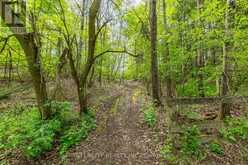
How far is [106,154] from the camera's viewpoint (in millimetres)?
7035

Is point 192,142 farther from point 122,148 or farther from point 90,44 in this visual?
point 90,44

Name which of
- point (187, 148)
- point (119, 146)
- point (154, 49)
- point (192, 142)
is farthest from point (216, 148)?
point (154, 49)

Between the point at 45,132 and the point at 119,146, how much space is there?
271cm

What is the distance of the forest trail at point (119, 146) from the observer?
22.0 feet

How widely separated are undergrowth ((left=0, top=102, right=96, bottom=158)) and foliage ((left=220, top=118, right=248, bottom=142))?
194 inches

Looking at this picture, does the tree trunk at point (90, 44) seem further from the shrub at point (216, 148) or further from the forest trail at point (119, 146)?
the shrub at point (216, 148)

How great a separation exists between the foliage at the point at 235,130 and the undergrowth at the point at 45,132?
4.93 m

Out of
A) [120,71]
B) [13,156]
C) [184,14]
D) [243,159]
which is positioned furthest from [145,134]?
[120,71]

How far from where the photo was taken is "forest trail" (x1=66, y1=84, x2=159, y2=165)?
22.0 feet

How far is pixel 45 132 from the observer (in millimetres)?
8156

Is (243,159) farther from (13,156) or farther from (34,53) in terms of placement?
(34,53)

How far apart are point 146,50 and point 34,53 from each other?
21.8 feet

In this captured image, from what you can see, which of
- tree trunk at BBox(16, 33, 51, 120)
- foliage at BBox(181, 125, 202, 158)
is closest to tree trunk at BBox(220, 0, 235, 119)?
foliage at BBox(181, 125, 202, 158)

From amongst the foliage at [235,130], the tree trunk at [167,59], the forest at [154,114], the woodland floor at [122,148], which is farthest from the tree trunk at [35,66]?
the foliage at [235,130]
